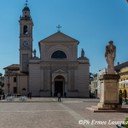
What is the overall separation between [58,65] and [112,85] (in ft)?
207

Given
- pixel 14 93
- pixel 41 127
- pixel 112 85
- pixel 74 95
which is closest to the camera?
pixel 41 127

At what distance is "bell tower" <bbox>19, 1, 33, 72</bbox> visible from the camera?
94250 millimetres

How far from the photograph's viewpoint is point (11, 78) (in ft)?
308

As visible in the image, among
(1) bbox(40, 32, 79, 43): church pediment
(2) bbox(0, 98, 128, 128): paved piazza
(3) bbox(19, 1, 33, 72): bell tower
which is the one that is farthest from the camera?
(3) bbox(19, 1, 33, 72): bell tower

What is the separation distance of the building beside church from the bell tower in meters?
2.35

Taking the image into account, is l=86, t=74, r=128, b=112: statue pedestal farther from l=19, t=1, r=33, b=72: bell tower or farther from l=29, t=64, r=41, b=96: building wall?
l=19, t=1, r=33, b=72: bell tower

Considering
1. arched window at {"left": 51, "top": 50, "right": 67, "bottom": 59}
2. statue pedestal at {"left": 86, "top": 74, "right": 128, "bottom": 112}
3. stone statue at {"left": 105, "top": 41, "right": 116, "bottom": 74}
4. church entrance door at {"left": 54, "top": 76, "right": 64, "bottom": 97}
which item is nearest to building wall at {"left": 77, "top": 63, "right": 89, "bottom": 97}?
church entrance door at {"left": 54, "top": 76, "right": 64, "bottom": 97}

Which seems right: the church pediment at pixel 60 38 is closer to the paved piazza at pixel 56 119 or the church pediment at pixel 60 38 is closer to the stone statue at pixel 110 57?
the stone statue at pixel 110 57

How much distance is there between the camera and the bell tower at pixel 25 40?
94.2 metres

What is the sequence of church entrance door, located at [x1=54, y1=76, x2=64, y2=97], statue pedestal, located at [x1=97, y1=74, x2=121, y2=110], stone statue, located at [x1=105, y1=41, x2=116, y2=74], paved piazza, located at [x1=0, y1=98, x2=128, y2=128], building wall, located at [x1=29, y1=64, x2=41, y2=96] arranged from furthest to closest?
church entrance door, located at [x1=54, y1=76, x2=64, y2=97] → building wall, located at [x1=29, y1=64, x2=41, y2=96] → stone statue, located at [x1=105, y1=41, x2=116, y2=74] → statue pedestal, located at [x1=97, y1=74, x2=121, y2=110] → paved piazza, located at [x1=0, y1=98, x2=128, y2=128]

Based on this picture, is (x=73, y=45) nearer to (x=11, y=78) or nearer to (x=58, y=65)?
(x=58, y=65)

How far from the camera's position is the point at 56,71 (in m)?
88.1

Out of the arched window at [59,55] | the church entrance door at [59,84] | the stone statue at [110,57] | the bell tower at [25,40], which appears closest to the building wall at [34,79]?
the church entrance door at [59,84]

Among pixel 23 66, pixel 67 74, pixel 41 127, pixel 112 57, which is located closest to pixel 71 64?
pixel 67 74
